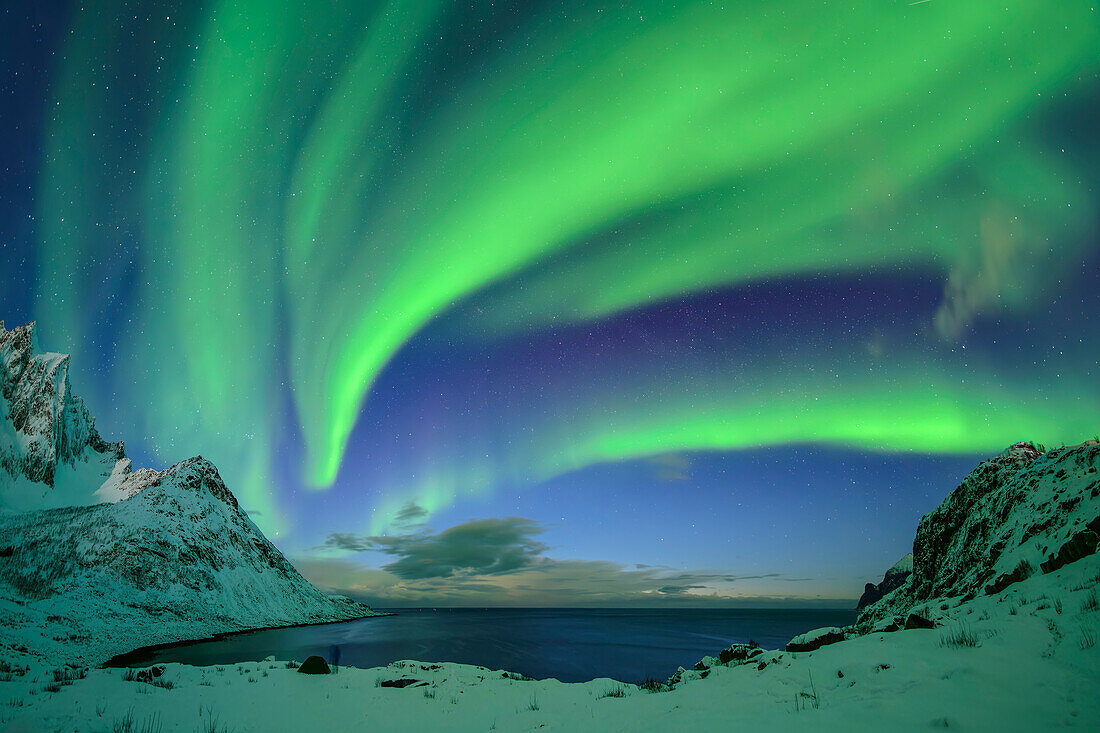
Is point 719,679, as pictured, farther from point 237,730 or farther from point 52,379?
point 52,379

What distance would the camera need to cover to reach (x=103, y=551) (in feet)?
295

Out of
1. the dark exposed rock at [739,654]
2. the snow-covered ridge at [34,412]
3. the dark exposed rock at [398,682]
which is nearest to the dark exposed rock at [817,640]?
the dark exposed rock at [739,654]

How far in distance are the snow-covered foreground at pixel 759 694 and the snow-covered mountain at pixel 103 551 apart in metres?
30.3

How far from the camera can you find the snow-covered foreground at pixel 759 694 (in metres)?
6.62

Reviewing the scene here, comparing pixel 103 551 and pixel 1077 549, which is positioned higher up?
pixel 1077 549

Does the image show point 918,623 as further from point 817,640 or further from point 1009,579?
point 1009,579

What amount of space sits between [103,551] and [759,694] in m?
124

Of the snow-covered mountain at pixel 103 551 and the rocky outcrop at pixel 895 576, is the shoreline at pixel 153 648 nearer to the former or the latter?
the snow-covered mountain at pixel 103 551

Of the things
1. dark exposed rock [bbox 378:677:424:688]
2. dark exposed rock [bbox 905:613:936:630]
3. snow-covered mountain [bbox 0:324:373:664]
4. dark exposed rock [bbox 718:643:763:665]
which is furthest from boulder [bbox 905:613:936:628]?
snow-covered mountain [bbox 0:324:373:664]

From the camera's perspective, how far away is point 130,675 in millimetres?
14281

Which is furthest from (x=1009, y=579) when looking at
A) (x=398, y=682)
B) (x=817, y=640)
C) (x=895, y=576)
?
(x=895, y=576)

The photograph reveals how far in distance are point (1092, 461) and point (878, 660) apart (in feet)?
97.3

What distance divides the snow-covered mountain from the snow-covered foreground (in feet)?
99.3

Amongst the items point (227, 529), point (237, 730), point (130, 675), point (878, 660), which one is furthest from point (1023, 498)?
point (227, 529)
